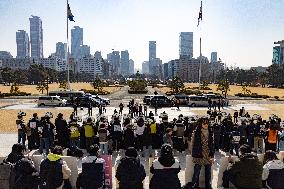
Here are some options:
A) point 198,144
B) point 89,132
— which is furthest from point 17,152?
point 89,132

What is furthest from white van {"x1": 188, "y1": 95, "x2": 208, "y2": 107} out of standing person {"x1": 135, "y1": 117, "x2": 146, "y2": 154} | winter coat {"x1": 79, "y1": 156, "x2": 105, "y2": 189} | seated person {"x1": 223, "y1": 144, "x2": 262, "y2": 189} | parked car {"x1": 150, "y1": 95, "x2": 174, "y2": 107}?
winter coat {"x1": 79, "y1": 156, "x2": 105, "y2": 189}

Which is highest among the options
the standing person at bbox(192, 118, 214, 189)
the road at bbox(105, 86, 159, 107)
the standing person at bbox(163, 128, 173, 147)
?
the standing person at bbox(192, 118, 214, 189)

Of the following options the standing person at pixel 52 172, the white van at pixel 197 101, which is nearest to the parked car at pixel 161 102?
the white van at pixel 197 101

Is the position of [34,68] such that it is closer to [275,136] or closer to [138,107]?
[138,107]

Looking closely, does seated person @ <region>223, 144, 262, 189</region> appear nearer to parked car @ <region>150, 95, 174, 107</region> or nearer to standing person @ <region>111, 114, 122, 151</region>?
standing person @ <region>111, 114, 122, 151</region>

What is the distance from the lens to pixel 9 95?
191 feet

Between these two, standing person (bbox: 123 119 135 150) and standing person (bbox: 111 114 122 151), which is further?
standing person (bbox: 111 114 122 151)

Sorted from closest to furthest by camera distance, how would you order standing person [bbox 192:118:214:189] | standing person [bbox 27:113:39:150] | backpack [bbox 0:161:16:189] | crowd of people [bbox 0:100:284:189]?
crowd of people [bbox 0:100:284:189], backpack [bbox 0:161:16:189], standing person [bbox 192:118:214:189], standing person [bbox 27:113:39:150]

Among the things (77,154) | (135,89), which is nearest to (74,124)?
(77,154)

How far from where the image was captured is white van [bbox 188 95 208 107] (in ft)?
131

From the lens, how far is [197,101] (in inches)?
1575

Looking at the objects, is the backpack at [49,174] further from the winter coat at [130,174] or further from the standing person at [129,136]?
the standing person at [129,136]

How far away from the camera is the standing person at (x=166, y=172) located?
22.7ft

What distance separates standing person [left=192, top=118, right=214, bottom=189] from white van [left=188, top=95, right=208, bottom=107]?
31466 mm
